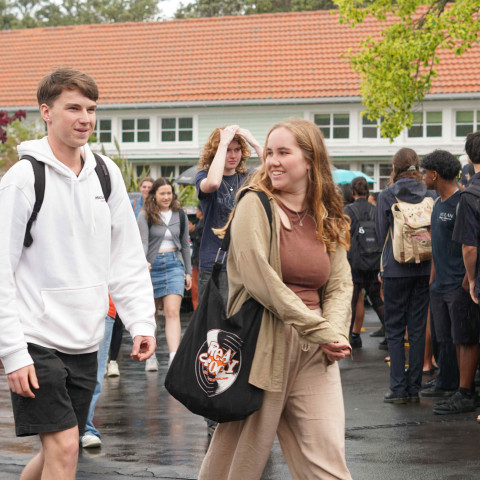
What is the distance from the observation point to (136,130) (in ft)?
120

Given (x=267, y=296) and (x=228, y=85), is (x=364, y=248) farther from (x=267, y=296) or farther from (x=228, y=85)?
(x=228, y=85)

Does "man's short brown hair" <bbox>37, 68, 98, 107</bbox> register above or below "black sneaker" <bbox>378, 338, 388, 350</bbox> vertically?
above

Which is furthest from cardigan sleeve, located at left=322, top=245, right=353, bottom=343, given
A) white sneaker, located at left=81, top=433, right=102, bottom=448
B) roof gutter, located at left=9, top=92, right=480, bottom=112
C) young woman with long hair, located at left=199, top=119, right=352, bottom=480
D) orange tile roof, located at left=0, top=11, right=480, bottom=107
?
orange tile roof, located at left=0, top=11, right=480, bottom=107

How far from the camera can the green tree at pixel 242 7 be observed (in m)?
54.7

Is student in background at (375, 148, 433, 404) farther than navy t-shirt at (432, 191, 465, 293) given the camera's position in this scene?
Yes

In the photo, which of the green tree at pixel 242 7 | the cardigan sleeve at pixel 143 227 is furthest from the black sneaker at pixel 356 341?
the green tree at pixel 242 7

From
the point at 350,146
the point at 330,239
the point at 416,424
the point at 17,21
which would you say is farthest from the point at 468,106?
the point at 17,21

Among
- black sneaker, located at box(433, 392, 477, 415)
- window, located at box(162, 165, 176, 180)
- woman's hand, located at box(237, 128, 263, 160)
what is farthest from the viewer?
window, located at box(162, 165, 176, 180)

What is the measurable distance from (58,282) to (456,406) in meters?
4.73

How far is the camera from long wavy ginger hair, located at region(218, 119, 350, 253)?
4.27 meters

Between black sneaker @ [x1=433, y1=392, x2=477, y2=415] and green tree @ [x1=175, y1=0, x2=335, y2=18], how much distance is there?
48.2 metres

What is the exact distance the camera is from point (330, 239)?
4305mm

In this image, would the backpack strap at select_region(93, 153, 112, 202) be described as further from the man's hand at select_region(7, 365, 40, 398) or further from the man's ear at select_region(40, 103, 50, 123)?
the man's hand at select_region(7, 365, 40, 398)

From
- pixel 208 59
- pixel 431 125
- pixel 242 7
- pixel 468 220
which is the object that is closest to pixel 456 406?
pixel 468 220
